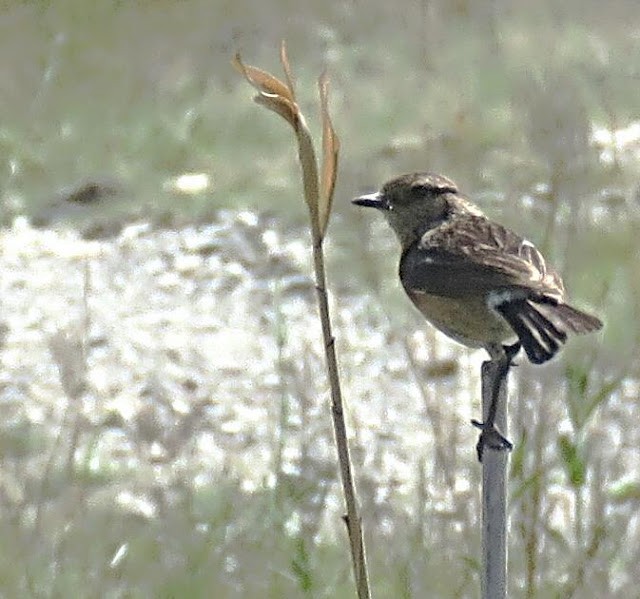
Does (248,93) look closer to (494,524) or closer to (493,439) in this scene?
(493,439)

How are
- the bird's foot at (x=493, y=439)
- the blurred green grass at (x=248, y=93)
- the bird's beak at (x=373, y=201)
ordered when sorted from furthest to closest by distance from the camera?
the blurred green grass at (x=248, y=93) < the bird's beak at (x=373, y=201) < the bird's foot at (x=493, y=439)

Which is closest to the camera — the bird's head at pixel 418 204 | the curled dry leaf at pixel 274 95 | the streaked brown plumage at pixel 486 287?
the curled dry leaf at pixel 274 95

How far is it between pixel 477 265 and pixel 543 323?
383mm

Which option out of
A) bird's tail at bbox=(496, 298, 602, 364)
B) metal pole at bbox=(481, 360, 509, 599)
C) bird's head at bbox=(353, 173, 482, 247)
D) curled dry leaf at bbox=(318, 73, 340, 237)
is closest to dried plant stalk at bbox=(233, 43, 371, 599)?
curled dry leaf at bbox=(318, 73, 340, 237)

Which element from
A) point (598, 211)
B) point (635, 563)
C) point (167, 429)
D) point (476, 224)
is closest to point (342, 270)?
point (598, 211)

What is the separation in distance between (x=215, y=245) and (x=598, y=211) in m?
1.44

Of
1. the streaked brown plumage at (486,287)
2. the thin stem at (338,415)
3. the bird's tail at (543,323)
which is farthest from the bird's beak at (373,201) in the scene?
the thin stem at (338,415)

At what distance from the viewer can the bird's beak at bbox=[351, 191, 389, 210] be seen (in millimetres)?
2814

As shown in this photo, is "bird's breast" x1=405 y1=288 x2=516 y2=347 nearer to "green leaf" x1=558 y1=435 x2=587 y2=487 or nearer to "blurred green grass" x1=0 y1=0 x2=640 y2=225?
"green leaf" x1=558 y1=435 x2=587 y2=487

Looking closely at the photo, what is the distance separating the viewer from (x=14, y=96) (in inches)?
281

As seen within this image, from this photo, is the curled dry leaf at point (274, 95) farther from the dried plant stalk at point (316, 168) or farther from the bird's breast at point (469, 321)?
the bird's breast at point (469, 321)

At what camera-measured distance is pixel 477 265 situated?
2.63 meters

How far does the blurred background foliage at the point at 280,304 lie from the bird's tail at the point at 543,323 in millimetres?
120

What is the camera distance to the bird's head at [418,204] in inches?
120
